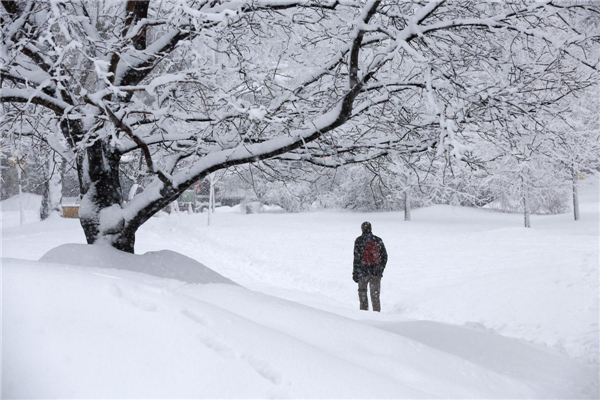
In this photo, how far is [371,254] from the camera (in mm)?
8117

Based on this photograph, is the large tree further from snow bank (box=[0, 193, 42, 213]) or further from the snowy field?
snow bank (box=[0, 193, 42, 213])

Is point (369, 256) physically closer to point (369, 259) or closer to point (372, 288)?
point (369, 259)

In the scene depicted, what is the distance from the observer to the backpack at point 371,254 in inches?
320

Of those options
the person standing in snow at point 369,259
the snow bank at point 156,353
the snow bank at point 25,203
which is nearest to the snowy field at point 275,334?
the snow bank at point 156,353

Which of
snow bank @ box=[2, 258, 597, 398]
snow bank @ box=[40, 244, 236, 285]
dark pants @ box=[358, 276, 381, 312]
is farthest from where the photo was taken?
dark pants @ box=[358, 276, 381, 312]

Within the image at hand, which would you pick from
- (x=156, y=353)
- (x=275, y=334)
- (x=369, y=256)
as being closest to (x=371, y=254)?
(x=369, y=256)

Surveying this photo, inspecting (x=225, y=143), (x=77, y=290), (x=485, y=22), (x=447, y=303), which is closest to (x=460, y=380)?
(x=77, y=290)

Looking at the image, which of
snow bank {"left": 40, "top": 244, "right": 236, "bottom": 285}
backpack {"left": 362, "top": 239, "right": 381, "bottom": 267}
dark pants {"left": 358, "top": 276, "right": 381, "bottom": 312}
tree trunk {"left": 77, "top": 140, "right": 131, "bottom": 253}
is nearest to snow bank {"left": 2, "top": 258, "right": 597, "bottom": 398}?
snow bank {"left": 40, "top": 244, "right": 236, "bottom": 285}

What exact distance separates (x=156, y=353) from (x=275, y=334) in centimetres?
77

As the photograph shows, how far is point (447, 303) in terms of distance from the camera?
9.20 metres

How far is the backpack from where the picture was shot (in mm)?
8117

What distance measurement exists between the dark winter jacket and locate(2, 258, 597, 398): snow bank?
4752 millimetres

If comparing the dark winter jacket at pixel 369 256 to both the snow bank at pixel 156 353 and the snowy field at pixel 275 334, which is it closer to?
the snowy field at pixel 275 334

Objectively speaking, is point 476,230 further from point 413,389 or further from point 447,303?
point 413,389
